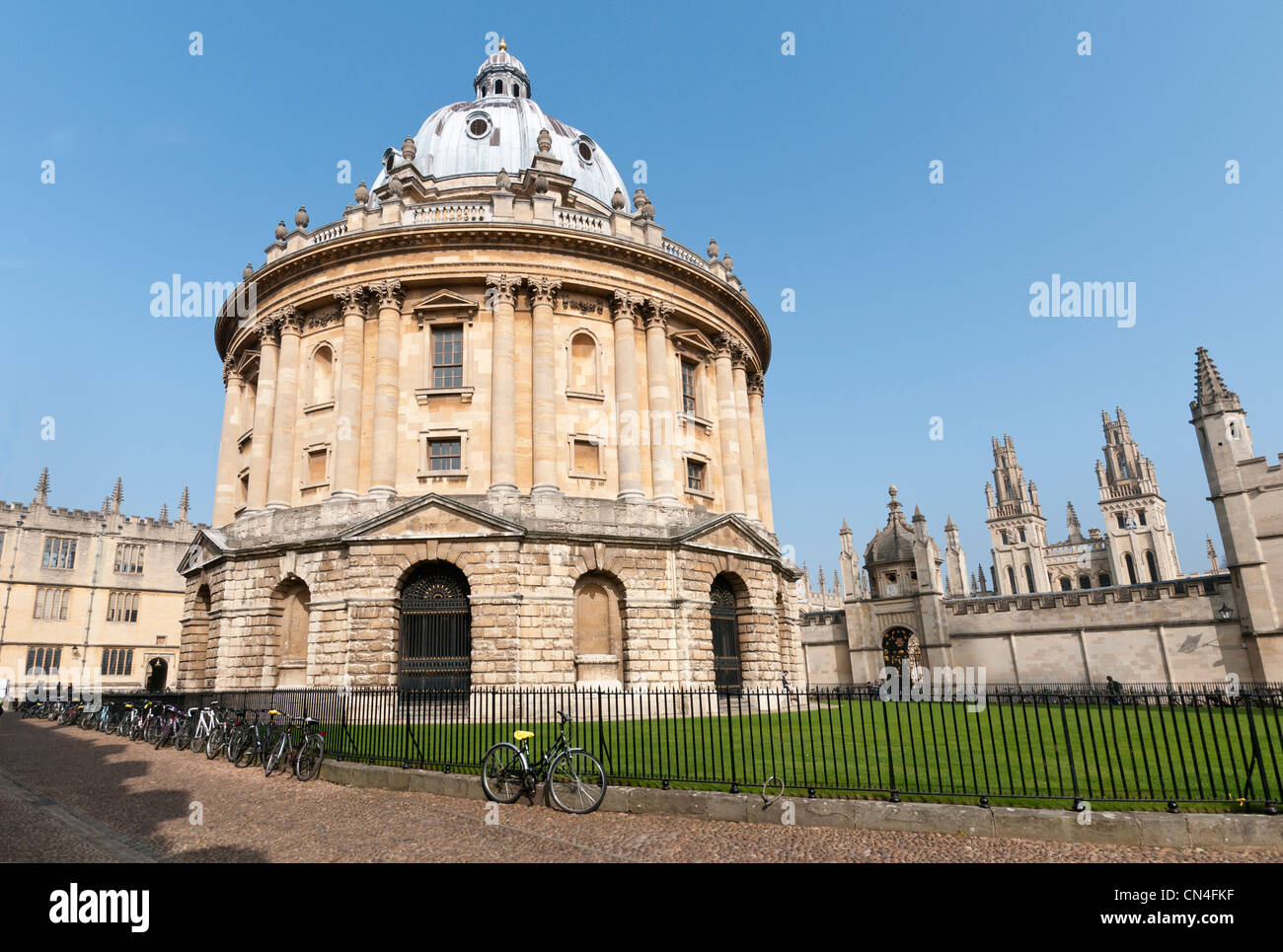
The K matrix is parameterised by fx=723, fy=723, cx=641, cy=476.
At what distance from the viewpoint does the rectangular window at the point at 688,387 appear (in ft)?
95.7

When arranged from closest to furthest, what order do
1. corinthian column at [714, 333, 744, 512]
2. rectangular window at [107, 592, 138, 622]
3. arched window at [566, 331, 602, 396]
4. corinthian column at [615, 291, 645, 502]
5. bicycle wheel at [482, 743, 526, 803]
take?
bicycle wheel at [482, 743, 526, 803]
corinthian column at [615, 291, 645, 502]
arched window at [566, 331, 602, 396]
corinthian column at [714, 333, 744, 512]
rectangular window at [107, 592, 138, 622]

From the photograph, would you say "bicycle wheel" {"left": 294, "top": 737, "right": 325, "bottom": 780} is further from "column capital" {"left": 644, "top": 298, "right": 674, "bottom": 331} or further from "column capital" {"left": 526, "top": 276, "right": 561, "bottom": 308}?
"column capital" {"left": 644, "top": 298, "right": 674, "bottom": 331}

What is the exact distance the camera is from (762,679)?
26.0 meters

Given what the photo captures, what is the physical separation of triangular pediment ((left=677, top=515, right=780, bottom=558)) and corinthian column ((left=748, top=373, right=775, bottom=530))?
344 centimetres

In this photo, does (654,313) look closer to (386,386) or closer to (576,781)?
(386,386)

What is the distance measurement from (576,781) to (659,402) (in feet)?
59.4

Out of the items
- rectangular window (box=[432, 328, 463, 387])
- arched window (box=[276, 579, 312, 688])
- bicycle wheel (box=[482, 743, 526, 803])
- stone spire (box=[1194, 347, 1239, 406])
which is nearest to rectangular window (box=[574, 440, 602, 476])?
rectangular window (box=[432, 328, 463, 387])

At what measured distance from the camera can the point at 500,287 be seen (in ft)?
82.8

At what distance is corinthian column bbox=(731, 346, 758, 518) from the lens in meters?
30.7

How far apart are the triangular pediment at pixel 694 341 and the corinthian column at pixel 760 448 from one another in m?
4.72

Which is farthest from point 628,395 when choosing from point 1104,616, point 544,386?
point 1104,616

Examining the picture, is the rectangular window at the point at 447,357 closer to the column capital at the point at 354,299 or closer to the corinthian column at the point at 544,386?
the column capital at the point at 354,299

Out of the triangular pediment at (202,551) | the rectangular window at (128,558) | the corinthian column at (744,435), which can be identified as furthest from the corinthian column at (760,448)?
the rectangular window at (128,558)

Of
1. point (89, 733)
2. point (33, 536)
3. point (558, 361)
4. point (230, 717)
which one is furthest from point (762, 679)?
point (33, 536)
